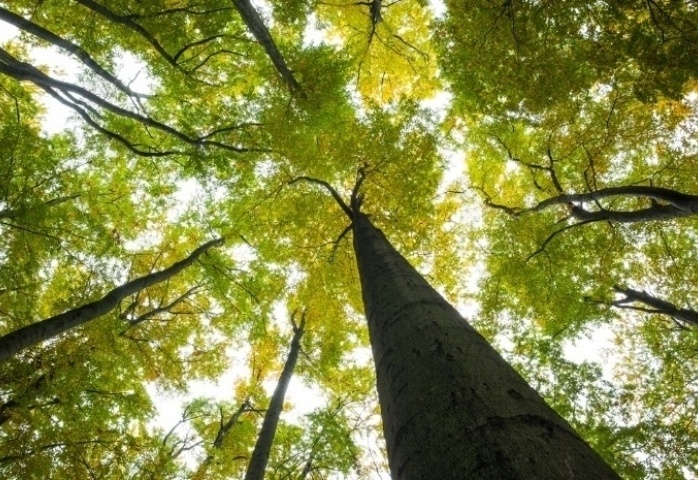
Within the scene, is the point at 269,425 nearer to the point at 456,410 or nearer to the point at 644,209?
the point at 644,209

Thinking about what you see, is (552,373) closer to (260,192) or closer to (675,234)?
(675,234)

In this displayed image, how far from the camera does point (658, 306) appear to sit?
9148mm

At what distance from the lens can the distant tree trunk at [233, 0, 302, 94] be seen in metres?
4.94

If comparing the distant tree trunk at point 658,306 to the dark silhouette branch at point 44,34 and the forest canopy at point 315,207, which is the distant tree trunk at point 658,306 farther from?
the dark silhouette branch at point 44,34

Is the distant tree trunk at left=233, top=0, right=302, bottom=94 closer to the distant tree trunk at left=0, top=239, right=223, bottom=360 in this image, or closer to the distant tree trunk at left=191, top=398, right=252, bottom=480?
the distant tree trunk at left=0, top=239, right=223, bottom=360

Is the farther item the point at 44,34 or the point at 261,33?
the point at 261,33

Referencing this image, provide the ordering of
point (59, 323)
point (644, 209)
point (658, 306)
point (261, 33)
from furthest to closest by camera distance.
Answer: point (658, 306), point (644, 209), point (261, 33), point (59, 323)

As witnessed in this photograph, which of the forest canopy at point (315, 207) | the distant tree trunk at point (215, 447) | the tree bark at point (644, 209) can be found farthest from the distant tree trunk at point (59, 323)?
the tree bark at point (644, 209)

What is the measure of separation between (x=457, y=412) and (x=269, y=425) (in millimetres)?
6789

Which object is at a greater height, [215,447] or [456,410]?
[215,447]

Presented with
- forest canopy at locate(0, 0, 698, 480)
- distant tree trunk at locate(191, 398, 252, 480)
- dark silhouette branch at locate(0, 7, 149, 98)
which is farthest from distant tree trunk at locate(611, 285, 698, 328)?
dark silhouette branch at locate(0, 7, 149, 98)

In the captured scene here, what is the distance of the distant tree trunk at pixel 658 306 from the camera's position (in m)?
8.30

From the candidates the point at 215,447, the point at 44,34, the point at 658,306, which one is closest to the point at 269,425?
the point at 215,447

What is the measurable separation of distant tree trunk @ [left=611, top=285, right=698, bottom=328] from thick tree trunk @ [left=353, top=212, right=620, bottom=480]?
27.1 feet
